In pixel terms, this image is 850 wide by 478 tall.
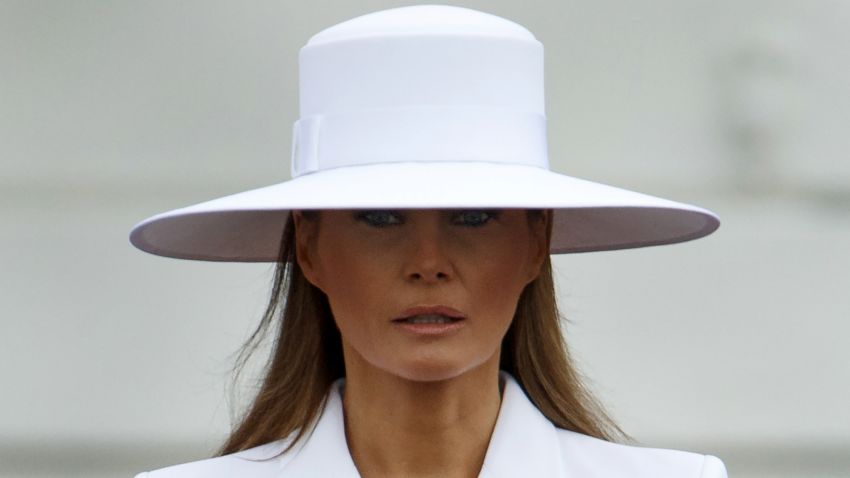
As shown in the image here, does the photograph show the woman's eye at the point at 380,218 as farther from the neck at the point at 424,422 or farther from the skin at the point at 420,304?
the neck at the point at 424,422

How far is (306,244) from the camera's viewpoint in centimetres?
299

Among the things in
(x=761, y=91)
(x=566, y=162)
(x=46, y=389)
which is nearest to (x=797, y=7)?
(x=761, y=91)

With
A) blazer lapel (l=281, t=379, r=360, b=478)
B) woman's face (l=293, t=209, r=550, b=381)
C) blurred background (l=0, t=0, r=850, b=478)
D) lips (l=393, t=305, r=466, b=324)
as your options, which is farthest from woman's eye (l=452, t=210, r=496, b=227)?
blurred background (l=0, t=0, r=850, b=478)

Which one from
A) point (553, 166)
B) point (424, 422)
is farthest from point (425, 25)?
point (553, 166)

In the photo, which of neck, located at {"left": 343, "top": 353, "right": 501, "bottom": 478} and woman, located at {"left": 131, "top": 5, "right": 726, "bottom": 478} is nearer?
woman, located at {"left": 131, "top": 5, "right": 726, "bottom": 478}

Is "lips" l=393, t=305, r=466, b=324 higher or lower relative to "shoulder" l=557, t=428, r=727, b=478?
higher

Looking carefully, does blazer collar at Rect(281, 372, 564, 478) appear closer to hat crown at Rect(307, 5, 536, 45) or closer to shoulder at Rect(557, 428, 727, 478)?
shoulder at Rect(557, 428, 727, 478)

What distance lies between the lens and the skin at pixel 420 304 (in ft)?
9.12

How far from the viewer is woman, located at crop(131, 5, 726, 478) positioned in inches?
109

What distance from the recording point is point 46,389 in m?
4.52

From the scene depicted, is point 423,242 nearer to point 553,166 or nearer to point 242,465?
point 242,465

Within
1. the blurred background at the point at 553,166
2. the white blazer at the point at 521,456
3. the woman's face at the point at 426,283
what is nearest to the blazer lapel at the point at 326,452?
the white blazer at the point at 521,456

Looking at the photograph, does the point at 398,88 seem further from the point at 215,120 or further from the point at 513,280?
the point at 215,120

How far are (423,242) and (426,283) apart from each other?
51mm
